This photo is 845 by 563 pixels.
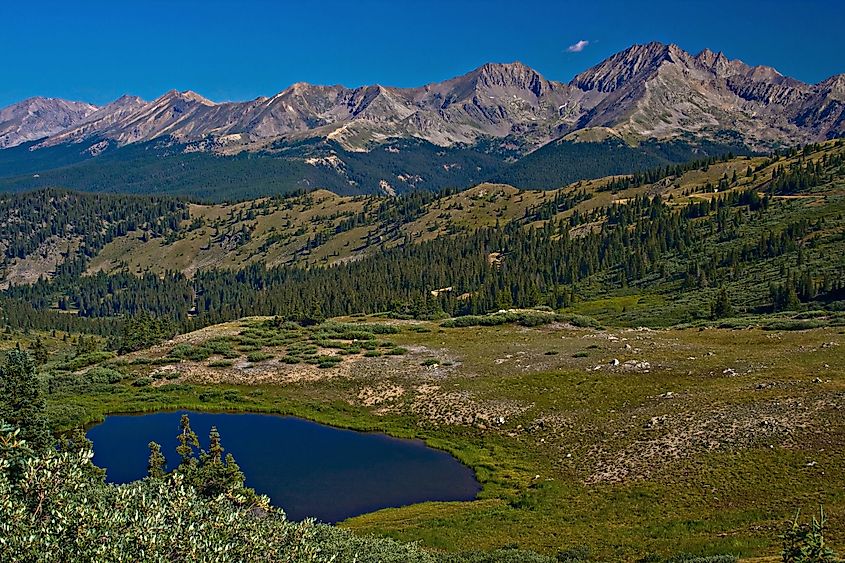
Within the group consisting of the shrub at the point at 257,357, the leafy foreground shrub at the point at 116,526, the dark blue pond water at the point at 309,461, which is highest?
the leafy foreground shrub at the point at 116,526

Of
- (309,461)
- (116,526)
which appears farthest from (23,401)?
(116,526)

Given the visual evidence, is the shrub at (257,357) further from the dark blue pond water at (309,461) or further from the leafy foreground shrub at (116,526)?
the leafy foreground shrub at (116,526)

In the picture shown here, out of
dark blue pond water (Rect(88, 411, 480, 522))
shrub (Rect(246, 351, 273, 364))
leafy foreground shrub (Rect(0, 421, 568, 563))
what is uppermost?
leafy foreground shrub (Rect(0, 421, 568, 563))

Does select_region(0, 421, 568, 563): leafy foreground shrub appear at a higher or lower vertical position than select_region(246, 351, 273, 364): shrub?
higher

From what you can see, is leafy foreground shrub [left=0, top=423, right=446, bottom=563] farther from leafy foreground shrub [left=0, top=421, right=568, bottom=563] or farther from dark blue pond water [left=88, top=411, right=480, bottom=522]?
dark blue pond water [left=88, top=411, right=480, bottom=522]

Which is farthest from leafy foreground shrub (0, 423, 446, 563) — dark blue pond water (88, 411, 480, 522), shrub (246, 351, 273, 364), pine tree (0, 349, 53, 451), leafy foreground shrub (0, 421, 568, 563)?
shrub (246, 351, 273, 364)

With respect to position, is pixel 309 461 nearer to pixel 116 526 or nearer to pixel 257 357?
pixel 116 526

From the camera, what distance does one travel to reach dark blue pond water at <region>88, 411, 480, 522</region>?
52000 millimetres

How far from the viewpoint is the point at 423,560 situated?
30312 millimetres

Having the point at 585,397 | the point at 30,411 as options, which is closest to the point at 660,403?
the point at 585,397

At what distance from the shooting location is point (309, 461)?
61500 mm

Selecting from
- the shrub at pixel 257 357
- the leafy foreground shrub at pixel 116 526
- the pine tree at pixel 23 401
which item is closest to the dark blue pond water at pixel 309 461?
the pine tree at pixel 23 401

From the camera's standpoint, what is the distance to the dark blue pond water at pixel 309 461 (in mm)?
52000

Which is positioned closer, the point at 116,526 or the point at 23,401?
the point at 116,526
